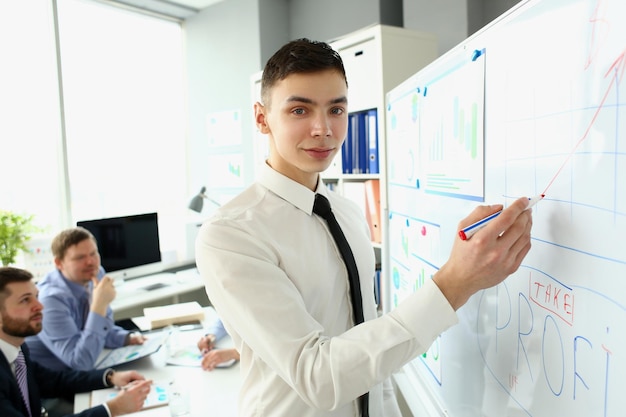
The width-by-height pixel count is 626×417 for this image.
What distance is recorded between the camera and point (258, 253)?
904 millimetres

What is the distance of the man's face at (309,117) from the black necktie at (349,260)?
11 centimetres

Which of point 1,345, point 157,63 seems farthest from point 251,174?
point 1,345

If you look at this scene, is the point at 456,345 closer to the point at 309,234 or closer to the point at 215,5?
the point at 309,234

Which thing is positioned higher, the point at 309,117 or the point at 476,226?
the point at 309,117

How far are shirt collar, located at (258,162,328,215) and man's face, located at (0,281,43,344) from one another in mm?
1328

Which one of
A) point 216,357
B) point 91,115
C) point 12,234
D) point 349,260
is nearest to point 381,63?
point 349,260

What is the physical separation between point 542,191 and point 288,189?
1.84 feet

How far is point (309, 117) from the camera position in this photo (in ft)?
3.26

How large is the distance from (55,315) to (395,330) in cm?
191

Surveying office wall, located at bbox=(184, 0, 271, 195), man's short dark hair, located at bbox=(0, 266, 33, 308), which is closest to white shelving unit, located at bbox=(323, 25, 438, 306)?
office wall, located at bbox=(184, 0, 271, 195)

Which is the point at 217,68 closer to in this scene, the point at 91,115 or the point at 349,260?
the point at 91,115

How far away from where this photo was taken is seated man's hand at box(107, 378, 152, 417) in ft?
5.29

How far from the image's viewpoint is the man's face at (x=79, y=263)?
7.47 feet

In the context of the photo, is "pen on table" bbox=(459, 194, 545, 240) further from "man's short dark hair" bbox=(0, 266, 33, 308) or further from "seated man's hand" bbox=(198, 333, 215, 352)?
→ "man's short dark hair" bbox=(0, 266, 33, 308)
